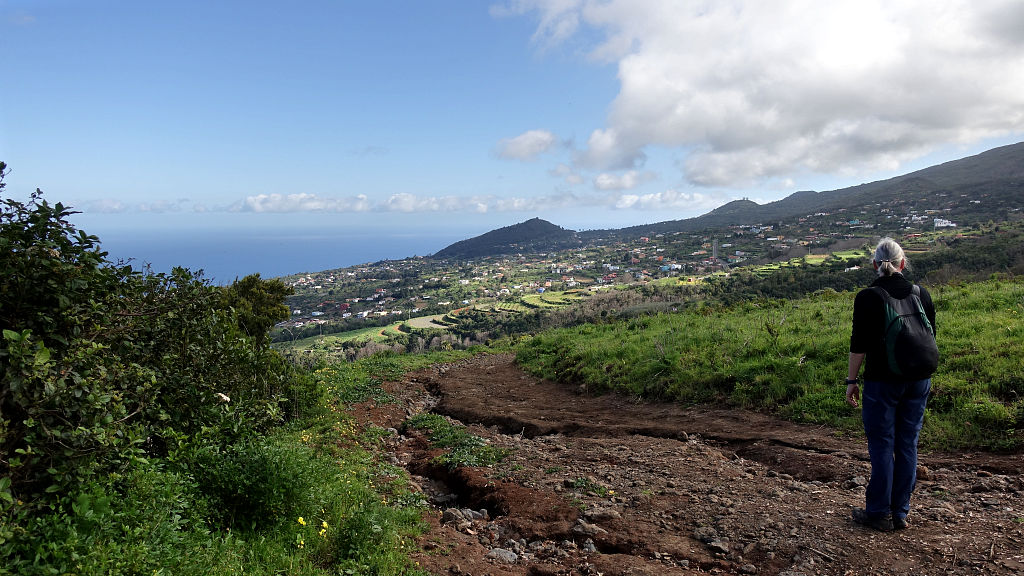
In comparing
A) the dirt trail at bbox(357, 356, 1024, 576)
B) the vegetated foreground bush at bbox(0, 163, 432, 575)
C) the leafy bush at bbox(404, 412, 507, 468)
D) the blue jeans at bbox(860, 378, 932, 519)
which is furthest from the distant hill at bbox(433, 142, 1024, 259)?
the vegetated foreground bush at bbox(0, 163, 432, 575)

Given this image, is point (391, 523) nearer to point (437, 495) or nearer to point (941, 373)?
point (437, 495)

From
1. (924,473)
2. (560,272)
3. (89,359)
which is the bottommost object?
(924,473)

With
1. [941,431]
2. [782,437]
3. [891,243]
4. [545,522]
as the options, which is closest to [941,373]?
[941,431]

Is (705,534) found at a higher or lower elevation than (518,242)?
lower

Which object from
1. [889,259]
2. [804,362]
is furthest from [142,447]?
[804,362]

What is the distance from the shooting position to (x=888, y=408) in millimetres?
4238

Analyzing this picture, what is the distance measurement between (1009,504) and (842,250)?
6243 cm

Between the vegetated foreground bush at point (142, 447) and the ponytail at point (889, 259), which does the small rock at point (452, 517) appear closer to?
the vegetated foreground bush at point (142, 447)

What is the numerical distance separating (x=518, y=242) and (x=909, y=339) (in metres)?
162

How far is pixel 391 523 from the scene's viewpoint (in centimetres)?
459

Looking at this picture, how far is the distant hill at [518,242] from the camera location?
150m

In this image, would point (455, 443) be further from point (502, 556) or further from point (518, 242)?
point (518, 242)

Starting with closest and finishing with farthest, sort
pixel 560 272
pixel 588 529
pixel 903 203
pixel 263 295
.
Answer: pixel 588 529 < pixel 263 295 < pixel 903 203 < pixel 560 272

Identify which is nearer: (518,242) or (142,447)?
(142,447)
